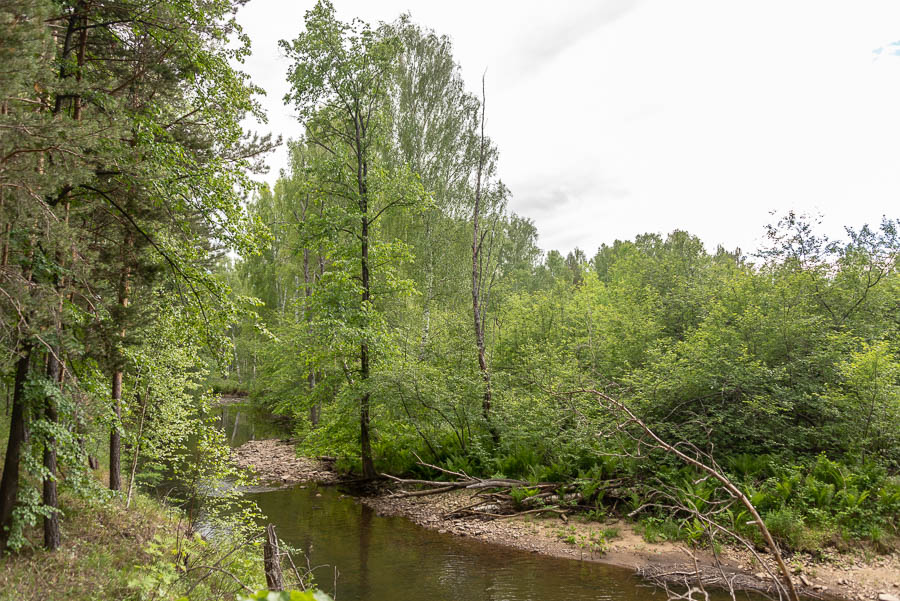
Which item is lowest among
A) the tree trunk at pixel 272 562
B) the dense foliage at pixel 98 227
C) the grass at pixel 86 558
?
the grass at pixel 86 558

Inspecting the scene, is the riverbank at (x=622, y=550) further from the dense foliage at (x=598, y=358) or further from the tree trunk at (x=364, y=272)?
the tree trunk at (x=364, y=272)

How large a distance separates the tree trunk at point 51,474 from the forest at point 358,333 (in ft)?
0.09

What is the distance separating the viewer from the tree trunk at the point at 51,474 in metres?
6.14

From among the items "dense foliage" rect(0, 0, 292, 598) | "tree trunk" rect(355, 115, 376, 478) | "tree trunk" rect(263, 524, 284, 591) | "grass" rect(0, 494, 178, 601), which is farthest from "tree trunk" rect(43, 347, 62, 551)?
"tree trunk" rect(355, 115, 376, 478)

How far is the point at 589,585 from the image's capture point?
28.0 feet

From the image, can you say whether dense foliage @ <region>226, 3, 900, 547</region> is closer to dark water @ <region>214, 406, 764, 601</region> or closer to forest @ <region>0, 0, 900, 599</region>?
forest @ <region>0, 0, 900, 599</region>

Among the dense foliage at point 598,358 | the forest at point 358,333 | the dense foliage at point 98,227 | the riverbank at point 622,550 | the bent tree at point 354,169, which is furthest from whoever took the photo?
the bent tree at point 354,169

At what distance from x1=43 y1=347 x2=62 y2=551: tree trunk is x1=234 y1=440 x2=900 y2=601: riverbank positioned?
2298mm

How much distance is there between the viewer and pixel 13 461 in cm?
604

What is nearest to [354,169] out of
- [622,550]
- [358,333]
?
[358,333]

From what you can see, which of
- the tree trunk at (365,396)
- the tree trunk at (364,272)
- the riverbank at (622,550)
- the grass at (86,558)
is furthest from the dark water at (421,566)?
the grass at (86,558)

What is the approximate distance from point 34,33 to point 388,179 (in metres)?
10.2

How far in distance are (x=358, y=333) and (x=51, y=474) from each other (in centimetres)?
734

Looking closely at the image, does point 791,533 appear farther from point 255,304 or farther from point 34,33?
point 34,33
